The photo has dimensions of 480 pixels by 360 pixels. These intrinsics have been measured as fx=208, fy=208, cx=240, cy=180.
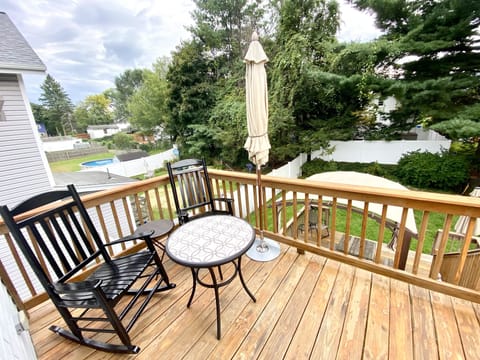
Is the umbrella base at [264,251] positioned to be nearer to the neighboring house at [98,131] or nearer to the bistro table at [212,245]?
the bistro table at [212,245]

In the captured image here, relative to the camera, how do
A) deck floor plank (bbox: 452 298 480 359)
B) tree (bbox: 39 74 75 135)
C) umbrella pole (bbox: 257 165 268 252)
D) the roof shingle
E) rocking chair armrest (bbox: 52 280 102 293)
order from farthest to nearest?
1. tree (bbox: 39 74 75 135)
2. the roof shingle
3. umbrella pole (bbox: 257 165 268 252)
4. deck floor plank (bbox: 452 298 480 359)
5. rocking chair armrest (bbox: 52 280 102 293)

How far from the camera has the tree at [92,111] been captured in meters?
35.6

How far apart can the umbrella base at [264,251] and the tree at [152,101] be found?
13251mm

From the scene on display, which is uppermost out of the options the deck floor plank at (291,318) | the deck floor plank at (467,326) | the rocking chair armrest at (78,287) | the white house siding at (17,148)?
the white house siding at (17,148)

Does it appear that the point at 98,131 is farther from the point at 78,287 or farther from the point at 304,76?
the point at 78,287

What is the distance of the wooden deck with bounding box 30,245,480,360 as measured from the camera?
1470 millimetres

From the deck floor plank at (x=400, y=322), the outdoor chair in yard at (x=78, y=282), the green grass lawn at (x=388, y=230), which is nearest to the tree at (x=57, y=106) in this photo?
the green grass lawn at (x=388, y=230)

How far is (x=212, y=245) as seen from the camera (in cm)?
167

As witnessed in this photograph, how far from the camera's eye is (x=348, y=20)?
826 cm

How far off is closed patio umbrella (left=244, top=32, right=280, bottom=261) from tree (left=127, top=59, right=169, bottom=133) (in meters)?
13.0

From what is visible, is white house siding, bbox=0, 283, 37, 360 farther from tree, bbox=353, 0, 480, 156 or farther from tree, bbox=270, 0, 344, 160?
tree, bbox=353, 0, 480, 156

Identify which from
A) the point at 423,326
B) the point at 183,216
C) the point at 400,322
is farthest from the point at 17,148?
the point at 423,326

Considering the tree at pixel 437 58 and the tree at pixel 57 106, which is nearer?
the tree at pixel 437 58

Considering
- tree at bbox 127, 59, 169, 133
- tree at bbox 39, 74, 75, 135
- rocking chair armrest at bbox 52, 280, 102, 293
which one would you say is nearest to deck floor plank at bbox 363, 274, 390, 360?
rocking chair armrest at bbox 52, 280, 102, 293
